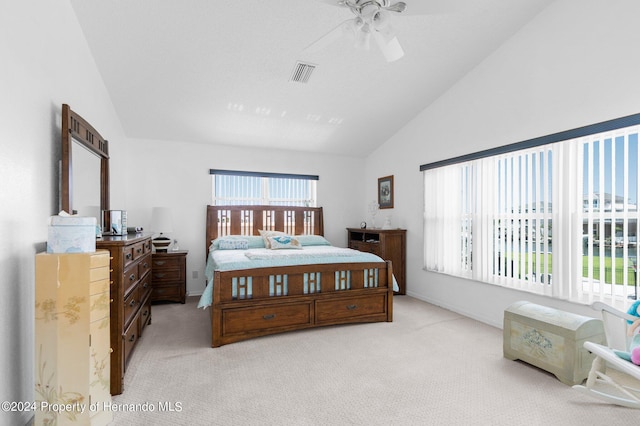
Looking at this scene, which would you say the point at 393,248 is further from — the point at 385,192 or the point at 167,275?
the point at 167,275

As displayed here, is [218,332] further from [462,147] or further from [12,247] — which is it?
[462,147]

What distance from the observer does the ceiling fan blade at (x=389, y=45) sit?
8.22 feet

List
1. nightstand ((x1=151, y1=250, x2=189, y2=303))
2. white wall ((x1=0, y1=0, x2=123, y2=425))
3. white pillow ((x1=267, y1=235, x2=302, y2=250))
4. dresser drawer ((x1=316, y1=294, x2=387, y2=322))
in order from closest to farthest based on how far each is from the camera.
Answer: white wall ((x1=0, y1=0, x2=123, y2=425)), dresser drawer ((x1=316, y1=294, x2=387, y2=322)), nightstand ((x1=151, y1=250, x2=189, y2=303)), white pillow ((x1=267, y1=235, x2=302, y2=250))

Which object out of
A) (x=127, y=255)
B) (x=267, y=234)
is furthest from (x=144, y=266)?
(x=267, y=234)

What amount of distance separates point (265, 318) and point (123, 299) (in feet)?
4.48

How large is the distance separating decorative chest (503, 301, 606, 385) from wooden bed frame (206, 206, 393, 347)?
53.0 inches

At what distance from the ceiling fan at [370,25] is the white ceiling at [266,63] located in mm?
170

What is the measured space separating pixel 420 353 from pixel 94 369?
246 cm

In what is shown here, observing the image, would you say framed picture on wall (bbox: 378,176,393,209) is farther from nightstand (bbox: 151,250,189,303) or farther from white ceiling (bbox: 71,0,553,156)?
nightstand (bbox: 151,250,189,303)

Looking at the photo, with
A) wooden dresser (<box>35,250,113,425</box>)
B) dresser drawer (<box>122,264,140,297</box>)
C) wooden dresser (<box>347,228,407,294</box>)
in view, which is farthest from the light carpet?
wooden dresser (<box>347,228,407,294</box>)

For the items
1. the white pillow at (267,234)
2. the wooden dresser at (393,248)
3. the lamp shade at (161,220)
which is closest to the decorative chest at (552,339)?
the wooden dresser at (393,248)

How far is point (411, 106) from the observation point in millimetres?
4707

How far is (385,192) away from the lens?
5766 millimetres

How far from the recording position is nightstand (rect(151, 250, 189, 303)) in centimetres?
449
